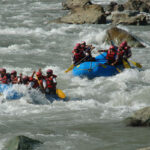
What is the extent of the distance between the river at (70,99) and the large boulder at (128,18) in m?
0.55

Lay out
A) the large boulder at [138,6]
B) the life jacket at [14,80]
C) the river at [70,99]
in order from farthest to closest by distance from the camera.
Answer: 1. the large boulder at [138,6]
2. the life jacket at [14,80]
3. the river at [70,99]

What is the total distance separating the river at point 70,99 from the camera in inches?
305

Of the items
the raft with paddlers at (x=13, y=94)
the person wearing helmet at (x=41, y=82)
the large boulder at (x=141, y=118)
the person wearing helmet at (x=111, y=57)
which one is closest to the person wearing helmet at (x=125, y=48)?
the person wearing helmet at (x=111, y=57)

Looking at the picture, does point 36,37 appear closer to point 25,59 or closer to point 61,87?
point 25,59

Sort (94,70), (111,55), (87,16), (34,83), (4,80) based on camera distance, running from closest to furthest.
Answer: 1. (34,83)
2. (4,80)
3. (94,70)
4. (111,55)
5. (87,16)

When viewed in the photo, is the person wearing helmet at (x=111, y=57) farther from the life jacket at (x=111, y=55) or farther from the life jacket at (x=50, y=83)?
the life jacket at (x=50, y=83)

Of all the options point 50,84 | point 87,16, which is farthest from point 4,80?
point 87,16

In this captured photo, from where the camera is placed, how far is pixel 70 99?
1066 cm

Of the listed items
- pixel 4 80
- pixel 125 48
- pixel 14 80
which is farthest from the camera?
pixel 125 48

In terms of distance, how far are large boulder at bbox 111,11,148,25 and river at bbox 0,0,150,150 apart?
0.55 m

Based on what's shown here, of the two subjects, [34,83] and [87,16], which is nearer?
[34,83]

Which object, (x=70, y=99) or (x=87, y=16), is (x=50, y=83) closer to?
(x=70, y=99)

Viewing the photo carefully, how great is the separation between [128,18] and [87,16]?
2354 mm

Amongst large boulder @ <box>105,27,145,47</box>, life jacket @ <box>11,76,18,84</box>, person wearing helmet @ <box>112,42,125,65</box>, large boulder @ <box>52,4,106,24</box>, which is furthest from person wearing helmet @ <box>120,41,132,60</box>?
large boulder @ <box>52,4,106,24</box>
